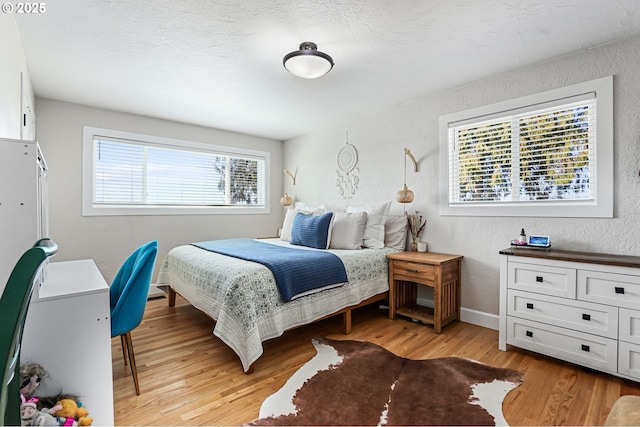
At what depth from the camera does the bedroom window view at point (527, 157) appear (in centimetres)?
246

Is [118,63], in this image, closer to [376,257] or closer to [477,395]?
[376,257]

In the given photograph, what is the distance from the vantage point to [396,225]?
354 centimetres

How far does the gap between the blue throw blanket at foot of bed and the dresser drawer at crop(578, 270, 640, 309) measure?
1.73 m

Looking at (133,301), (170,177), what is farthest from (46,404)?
(170,177)

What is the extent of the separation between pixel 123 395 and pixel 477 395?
7.11 feet

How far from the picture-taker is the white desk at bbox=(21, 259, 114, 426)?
4.42 ft

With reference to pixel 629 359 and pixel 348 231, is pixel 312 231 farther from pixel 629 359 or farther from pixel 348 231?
pixel 629 359

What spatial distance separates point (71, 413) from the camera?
130cm

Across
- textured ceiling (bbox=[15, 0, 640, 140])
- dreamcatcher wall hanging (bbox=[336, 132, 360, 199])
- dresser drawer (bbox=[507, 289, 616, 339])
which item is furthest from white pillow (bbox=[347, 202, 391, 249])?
dresser drawer (bbox=[507, 289, 616, 339])

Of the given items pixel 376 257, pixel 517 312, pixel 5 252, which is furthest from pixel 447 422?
pixel 5 252

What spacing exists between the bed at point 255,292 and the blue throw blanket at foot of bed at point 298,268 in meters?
0.05

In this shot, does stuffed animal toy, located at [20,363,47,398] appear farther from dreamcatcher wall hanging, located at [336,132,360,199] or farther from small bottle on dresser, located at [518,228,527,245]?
dreamcatcher wall hanging, located at [336,132,360,199]

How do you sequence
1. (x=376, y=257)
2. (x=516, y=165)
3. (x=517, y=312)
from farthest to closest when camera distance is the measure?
(x=376, y=257)
(x=516, y=165)
(x=517, y=312)

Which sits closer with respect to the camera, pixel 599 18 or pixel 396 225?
pixel 599 18
